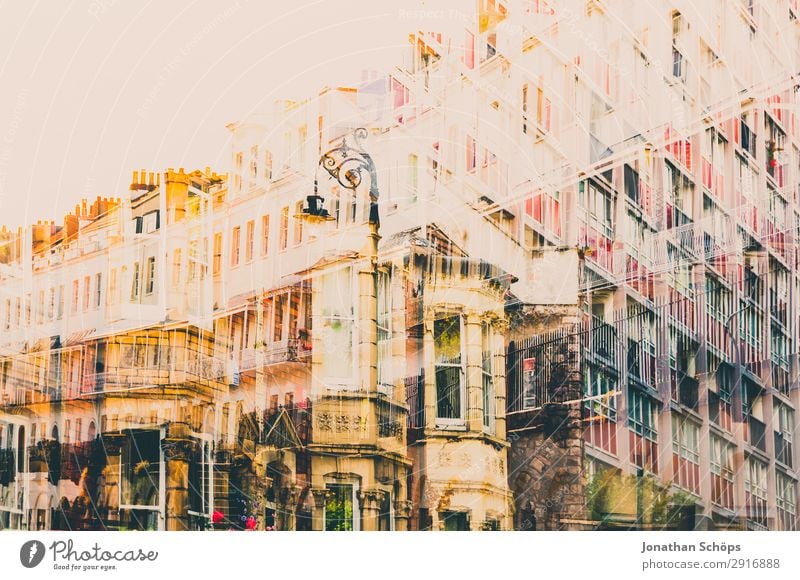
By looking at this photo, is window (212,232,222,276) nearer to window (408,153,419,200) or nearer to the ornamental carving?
the ornamental carving

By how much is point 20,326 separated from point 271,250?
1.17m

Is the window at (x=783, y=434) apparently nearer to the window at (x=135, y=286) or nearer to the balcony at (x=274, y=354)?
the balcony at (x=274, y=354)

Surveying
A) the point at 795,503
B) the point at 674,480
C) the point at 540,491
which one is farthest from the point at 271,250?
the point at 795,503

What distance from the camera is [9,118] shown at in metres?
5.21

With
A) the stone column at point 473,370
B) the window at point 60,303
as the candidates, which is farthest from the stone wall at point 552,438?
the window at point 60,303

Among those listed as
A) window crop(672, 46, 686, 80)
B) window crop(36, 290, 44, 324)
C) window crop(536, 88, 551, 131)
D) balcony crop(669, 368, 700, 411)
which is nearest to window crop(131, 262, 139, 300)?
window crop(36, 290, 44, 324)

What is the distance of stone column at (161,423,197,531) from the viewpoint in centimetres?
519

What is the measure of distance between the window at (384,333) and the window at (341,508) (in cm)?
48

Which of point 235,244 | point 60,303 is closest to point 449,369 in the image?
point 235,244

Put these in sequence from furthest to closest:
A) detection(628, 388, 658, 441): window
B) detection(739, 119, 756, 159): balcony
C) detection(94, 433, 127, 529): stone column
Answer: detection(739, 119, 756, 159): balcony
detection(628, 388, 658, 441): window
detection(94, 433, 127, 529): stone column

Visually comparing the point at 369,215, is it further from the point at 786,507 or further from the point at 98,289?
the point at 786,507

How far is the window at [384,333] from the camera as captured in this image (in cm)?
533

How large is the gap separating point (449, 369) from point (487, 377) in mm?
184

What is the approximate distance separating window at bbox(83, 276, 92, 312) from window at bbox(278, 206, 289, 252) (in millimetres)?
866
